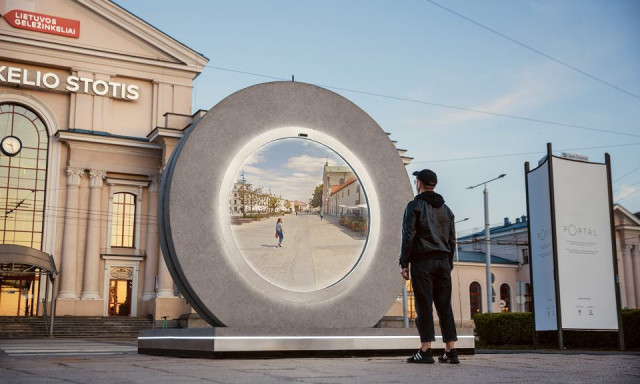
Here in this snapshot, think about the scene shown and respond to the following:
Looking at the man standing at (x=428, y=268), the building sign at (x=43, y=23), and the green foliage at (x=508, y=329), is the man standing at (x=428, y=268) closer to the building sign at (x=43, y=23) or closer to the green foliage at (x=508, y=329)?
the green foliage at (x=508, y=329)

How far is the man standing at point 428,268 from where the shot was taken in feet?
20.4

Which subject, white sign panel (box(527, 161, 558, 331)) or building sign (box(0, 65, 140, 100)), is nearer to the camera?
white sign panel (box(527, 161, 558, 331))

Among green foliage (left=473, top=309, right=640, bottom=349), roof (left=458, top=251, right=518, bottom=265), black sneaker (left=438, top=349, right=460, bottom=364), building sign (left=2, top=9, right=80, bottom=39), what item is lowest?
green foliage (left=473, top=309, right=640, bottom=349)

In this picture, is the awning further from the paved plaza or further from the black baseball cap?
the black baseball cap

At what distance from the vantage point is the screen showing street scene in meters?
8.08

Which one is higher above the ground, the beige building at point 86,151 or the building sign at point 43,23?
the building sign at point 43,23

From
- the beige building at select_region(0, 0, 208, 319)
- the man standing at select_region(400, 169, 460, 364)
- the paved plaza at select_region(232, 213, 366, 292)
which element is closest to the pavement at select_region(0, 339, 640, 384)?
the man standing at select_region(400, 169, 460, 364)

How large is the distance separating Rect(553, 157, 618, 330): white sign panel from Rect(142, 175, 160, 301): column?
79.3 ft

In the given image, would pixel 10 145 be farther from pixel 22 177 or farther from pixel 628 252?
pixel 628 252

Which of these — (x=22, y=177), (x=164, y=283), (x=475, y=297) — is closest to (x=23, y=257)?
(x=22, y=177)

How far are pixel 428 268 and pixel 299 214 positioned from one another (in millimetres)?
2741

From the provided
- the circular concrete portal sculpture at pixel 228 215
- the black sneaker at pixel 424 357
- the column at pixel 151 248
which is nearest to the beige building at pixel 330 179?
the circular concrete portal sculpture at pixel 228 215

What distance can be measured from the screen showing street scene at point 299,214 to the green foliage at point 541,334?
927 centimetres

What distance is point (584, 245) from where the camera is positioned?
47.2ft
